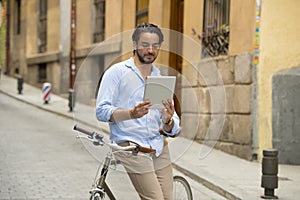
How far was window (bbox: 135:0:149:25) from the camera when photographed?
18.0 metres

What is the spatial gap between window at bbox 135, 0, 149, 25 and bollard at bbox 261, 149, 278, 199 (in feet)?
34.9

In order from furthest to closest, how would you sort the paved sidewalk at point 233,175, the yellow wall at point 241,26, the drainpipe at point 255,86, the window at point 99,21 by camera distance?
the window at point 99,21 < the yellow wall at point 241,26 < the drainpipe at point 255,86 < the paved sidewalk at point 233,175

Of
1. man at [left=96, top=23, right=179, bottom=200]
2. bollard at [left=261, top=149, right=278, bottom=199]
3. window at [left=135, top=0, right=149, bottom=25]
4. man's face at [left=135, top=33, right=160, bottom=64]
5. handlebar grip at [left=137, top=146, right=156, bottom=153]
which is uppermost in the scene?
window at [left=135, top=0, right=149, bottom=25]

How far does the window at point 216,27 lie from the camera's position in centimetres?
1285


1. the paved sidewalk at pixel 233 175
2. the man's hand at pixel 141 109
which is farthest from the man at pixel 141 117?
the paved sidewalk at pixel 233 175

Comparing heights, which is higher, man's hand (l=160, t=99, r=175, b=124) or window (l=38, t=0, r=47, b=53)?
window (l=38, t=0, r=47, b=53)

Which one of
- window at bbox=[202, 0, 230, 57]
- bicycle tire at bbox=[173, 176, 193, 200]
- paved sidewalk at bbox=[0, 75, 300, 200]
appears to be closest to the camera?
bicycle tire at bbox=[173, 176, 193, 200]

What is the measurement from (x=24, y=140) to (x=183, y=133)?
9.48 metres

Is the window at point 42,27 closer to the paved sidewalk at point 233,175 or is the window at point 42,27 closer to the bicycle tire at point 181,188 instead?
the paved sidewalk at point 233,175

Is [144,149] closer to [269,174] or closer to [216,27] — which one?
[269,174]

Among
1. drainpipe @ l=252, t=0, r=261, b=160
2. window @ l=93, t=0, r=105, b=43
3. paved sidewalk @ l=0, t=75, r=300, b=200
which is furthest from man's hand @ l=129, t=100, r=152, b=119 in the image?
window @ l=93, t=0, r=105, b=43

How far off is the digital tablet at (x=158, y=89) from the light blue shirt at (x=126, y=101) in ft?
0.87

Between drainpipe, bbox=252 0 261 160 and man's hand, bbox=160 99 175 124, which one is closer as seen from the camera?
man's hand, bbox=160 99 175 124

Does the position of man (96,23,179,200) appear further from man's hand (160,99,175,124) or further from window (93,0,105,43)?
window (93,0,105,43)
